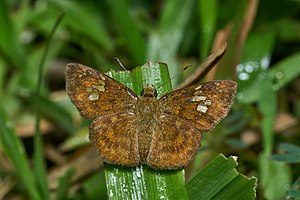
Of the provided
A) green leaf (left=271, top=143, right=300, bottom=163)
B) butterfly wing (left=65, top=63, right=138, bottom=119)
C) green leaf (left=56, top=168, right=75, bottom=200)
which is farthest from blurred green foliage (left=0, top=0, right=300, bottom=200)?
butterfly wing (left=65, top=63, right=138, bottom=119)

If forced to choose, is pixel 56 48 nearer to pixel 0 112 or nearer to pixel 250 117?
pixel 0 112

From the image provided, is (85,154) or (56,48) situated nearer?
(85,154)

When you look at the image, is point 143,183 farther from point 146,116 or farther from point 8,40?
point 8,40

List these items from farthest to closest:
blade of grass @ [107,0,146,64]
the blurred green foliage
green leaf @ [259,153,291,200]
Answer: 1. blade of grass @ [107,0,146,64]
2. the blurred green foliage
3. green leaf @ [259,153,291,200]

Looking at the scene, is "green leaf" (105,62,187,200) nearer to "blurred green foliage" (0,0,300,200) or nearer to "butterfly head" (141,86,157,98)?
"butterfly head" (141,86,157,98)

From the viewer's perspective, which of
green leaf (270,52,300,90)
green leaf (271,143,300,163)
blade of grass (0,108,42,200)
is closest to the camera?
green leaf (271,143,300,163)

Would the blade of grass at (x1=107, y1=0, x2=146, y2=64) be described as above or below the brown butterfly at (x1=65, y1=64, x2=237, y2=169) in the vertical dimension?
above

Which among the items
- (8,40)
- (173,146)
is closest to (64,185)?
(173,146)

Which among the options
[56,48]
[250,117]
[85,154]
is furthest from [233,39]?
[56,48]
